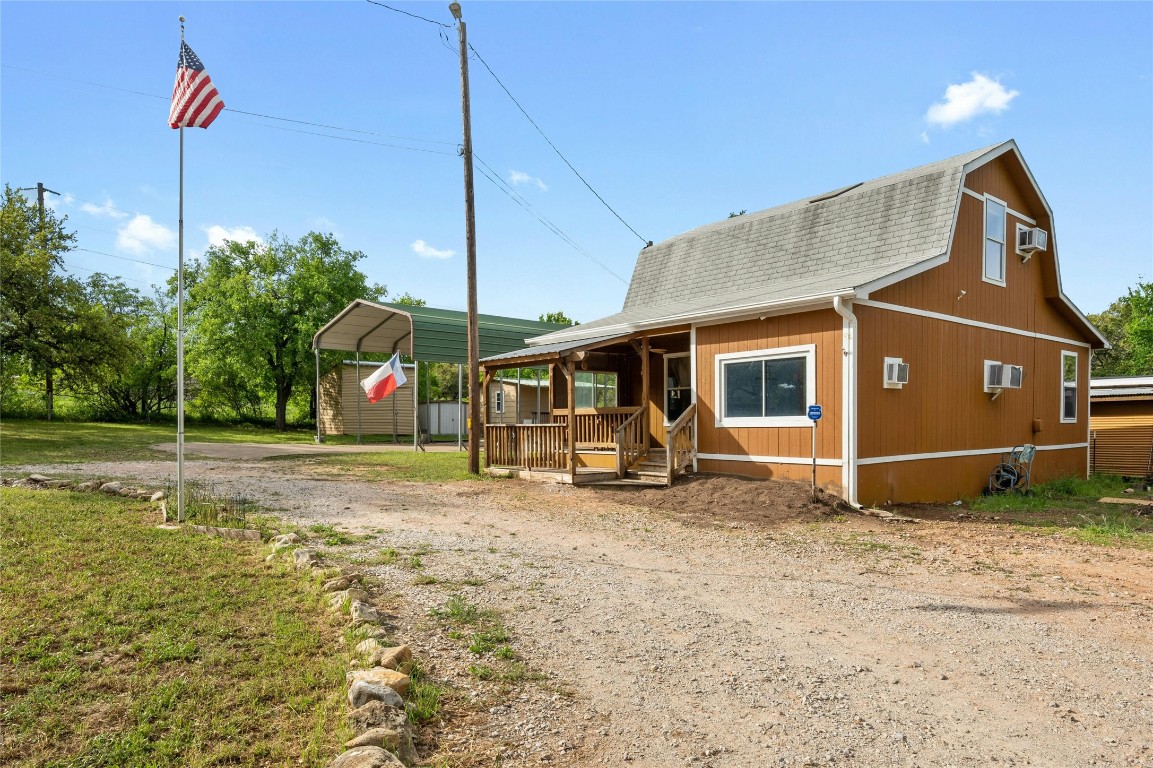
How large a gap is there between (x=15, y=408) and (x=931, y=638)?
37.2 metres

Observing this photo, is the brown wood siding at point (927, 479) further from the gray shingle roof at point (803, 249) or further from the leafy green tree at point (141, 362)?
the leafy green tree at point (141, 362)

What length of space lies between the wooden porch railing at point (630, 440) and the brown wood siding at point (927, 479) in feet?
14.0

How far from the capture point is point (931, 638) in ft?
15.6

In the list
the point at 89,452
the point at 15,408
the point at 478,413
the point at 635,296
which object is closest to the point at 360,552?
the point at 478,413

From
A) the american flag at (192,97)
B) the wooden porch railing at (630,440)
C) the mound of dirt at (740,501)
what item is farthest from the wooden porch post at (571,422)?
the american flag at (192,97)

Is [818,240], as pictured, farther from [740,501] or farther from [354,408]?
[354,408]

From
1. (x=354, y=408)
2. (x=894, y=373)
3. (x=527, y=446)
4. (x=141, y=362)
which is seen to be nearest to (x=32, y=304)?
(x=141, y=362)

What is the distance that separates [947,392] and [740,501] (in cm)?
484

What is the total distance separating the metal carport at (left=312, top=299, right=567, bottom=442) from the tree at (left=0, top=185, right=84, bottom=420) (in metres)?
7.07

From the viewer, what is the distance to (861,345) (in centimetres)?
1060

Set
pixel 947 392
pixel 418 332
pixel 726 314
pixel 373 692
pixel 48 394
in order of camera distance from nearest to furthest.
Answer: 1. pixel 373 692
2. pixel 726 314
3. pixel 947 392
4. pixel 418 332
5. pixel 48 394

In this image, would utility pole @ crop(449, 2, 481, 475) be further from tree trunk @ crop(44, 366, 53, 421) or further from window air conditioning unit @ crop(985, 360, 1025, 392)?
tree trunk @ crop(44, 366, 53, 421)

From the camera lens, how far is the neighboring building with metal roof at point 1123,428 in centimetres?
1808

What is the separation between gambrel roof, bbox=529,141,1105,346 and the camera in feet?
38.6
